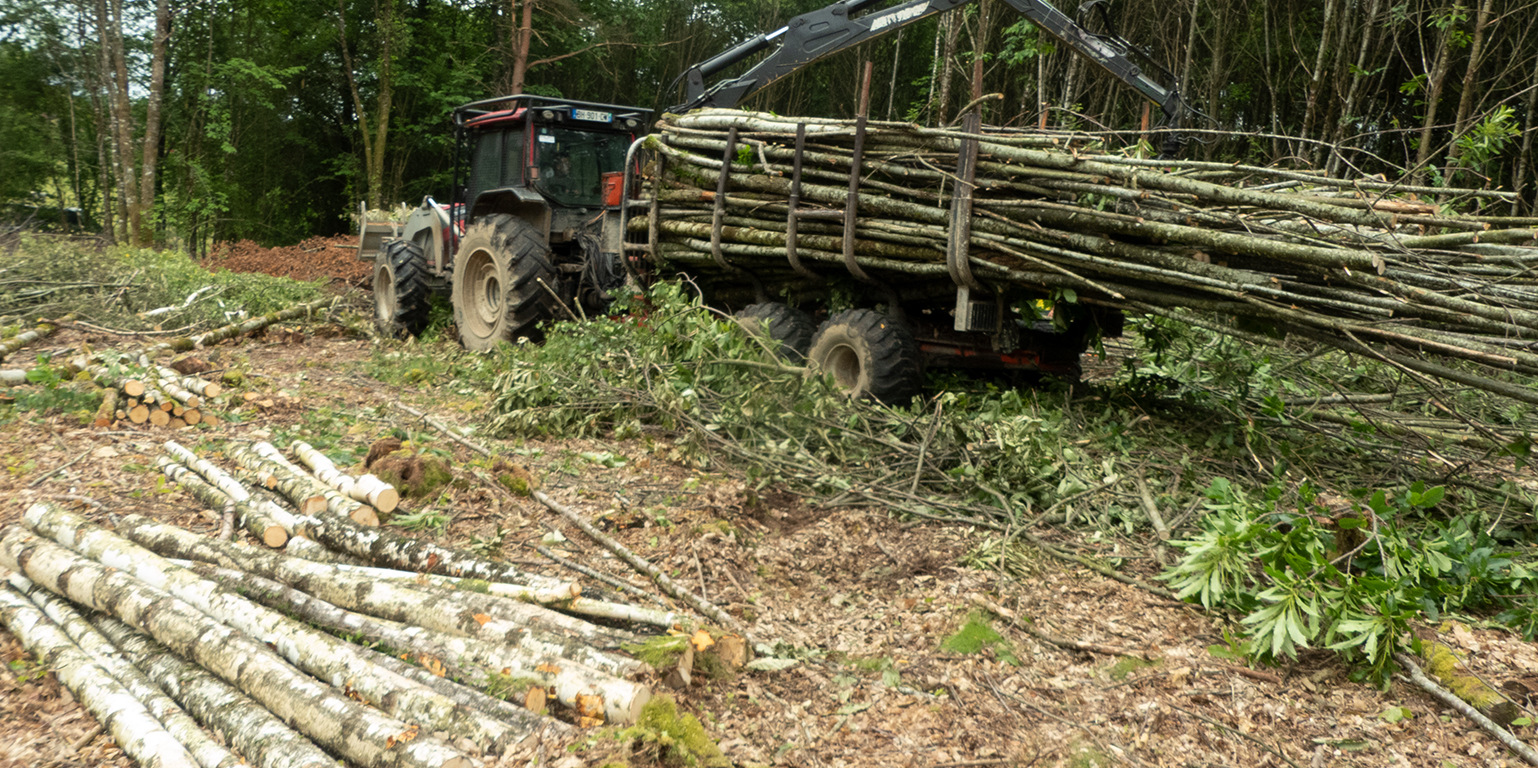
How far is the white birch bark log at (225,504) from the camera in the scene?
3.95 meters

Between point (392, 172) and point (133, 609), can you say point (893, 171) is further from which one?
point (392, 172)

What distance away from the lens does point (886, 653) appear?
3410mm

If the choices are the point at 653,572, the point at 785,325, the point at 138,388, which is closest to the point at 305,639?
the point at 653,572

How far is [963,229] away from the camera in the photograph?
18.3 ft

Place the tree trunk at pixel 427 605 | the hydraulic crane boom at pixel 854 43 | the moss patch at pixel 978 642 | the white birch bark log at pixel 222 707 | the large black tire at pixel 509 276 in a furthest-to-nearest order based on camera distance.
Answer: the large black tire at pixel 509 276, the hydraulic crane boom at pixel 854 43, the moss patch at pixel 978 642, the tree trunk at pixel 427 605, the white birch bark log at pixel 222 707

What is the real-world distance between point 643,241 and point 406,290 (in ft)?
9.68

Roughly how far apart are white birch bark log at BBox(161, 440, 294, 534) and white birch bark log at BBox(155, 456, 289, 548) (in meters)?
0.02

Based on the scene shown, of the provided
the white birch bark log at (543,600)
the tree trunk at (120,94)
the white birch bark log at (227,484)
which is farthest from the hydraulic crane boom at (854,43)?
the tree trunk at (120,94)

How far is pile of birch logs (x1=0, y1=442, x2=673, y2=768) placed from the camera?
8.46ft

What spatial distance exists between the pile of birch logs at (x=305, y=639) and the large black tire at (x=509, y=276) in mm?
4198

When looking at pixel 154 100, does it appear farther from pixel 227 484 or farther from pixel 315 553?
pixel 315 553

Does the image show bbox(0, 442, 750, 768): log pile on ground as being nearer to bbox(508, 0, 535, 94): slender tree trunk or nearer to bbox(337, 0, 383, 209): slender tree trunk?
bbox(508, 0, 535, 94): slender tree trunk

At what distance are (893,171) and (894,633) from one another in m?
3.31

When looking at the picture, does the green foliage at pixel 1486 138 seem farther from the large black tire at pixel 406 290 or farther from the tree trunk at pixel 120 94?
Answer: the tree trunk at pixel 120 94
